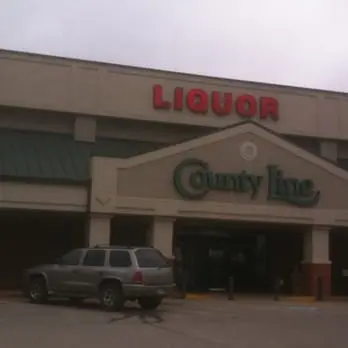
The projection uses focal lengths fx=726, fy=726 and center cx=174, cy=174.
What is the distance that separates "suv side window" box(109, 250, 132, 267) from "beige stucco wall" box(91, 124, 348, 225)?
5475mm

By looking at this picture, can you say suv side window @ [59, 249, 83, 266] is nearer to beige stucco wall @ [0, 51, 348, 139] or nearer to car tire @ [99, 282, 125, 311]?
car tire @ [99, 282, 125, 311]

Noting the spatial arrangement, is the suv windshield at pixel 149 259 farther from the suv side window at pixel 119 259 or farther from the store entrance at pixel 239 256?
the store entrance at pixel 239 256

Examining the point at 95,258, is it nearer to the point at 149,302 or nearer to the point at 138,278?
the point at 138,278

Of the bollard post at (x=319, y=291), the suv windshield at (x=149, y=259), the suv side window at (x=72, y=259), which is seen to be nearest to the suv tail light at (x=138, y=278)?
the suv windshield at (x=149, y=259)

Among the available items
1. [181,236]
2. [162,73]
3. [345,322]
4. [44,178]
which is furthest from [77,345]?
[162,73]

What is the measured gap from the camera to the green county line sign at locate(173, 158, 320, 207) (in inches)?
1094

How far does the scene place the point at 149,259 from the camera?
69.3ft

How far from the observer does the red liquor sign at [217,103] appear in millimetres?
33750

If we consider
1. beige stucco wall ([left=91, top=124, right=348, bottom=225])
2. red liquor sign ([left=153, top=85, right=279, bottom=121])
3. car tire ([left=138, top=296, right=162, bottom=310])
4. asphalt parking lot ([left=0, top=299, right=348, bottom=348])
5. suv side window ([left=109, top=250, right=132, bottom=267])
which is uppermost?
red liquor sign ([left=153, top=85, right=279, bottom=121])

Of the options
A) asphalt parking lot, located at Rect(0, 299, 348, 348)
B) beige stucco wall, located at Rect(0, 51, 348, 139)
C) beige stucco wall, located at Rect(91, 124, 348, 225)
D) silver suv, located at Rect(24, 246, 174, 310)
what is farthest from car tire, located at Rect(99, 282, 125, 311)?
beige stucco wall, located at Rect(0, 51, 348, 139)

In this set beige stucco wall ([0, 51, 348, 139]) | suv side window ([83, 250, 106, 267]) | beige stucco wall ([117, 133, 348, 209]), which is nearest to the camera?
suv side window ([83, 250, 106, 267])

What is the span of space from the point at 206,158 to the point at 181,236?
5763 mm

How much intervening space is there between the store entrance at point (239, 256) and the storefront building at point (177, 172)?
0.06 metres

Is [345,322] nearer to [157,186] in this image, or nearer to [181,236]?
[157,186]
